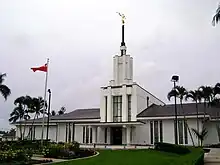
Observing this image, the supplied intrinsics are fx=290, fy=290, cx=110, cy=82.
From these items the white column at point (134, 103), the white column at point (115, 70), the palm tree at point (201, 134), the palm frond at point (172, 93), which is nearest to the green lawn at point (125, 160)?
the palm tree at point (201, 134)

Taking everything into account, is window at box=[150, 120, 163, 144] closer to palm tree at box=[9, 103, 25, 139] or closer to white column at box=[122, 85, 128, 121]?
white column at box=[122, 85, 128, 121]

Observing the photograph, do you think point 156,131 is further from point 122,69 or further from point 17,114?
point 17,114

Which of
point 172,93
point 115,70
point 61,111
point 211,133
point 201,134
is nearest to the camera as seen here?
point 201,134

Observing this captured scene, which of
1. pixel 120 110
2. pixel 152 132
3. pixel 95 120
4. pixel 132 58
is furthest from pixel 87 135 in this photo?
pixel 132 58

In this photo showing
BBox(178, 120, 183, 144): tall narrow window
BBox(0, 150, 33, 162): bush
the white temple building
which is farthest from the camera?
the white temple building

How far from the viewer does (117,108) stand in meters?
43.6

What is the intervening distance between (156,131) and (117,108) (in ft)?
22.8

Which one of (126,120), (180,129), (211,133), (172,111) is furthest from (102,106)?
(211,133)

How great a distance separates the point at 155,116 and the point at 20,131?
84.4ft

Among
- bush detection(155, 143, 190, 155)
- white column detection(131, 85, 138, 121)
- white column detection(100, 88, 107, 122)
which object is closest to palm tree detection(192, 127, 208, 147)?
white column detection(131, 85, 138, 121)

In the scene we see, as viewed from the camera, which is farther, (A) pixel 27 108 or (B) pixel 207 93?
(A) pixel 27 108

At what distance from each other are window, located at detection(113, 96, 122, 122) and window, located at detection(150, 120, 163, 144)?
5055 millimetres

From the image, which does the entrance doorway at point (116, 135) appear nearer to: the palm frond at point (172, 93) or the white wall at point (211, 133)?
the palm frond at point (172, 93)

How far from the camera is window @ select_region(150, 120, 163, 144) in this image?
131 ft
